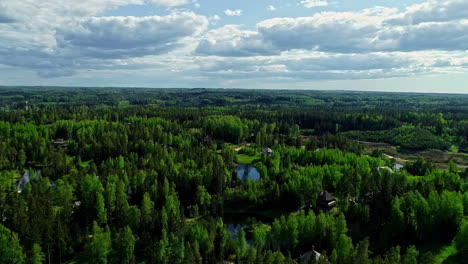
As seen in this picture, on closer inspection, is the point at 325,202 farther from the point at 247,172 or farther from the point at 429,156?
the point at 429,156

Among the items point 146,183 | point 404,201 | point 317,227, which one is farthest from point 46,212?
point 404,201

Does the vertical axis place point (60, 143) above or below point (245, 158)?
above

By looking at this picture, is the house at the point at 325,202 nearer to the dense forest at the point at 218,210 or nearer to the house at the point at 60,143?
the dense forest at the point at 218,210

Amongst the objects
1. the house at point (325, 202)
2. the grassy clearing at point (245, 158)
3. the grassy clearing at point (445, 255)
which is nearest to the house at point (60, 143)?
the grassy clearing at point (245, 158)

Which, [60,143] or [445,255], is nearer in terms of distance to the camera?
[445,255]

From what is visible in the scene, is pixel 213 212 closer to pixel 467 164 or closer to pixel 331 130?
pixel 467 164

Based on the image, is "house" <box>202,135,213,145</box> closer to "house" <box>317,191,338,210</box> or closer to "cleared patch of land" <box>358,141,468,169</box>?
"cleared patch of land" <box>358,141,468,169</box>

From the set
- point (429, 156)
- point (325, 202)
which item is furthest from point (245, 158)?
point (429, 156)

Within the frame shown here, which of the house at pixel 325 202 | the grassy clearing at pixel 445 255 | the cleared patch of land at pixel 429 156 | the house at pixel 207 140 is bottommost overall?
the cleared patch of land at pixel 429 156

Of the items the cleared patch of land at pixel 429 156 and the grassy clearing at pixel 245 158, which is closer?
the grassy clearing at pixel 245 158
